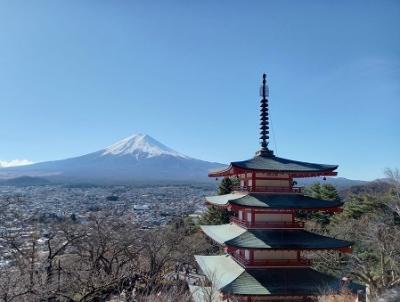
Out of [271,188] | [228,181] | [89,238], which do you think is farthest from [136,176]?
[271,188]

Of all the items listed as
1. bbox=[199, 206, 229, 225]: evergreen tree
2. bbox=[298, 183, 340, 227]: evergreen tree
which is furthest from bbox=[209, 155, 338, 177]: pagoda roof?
bbox=[199, 206, 229, 225]: evergreen tree

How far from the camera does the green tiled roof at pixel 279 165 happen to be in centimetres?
1465

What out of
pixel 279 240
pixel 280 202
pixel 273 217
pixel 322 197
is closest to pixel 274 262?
pixel 279 240

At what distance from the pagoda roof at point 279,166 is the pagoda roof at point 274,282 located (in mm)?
3415

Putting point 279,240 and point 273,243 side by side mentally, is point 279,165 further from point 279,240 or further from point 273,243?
point 273,243

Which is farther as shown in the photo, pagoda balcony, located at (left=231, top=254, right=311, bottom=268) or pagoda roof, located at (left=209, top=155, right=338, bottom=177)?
pagoda roof, located at (left=209, top=155, right=338, bottom=177)

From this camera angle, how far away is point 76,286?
1750cm

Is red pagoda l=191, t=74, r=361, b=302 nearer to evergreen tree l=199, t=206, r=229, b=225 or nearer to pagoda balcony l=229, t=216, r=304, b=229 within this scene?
pagoda balcony l=229, t=216, r=304, b=229

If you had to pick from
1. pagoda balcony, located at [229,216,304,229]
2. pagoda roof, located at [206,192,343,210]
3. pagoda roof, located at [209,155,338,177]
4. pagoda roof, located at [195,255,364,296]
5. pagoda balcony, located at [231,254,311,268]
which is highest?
pagoda roof, located at [209,155,338,177]

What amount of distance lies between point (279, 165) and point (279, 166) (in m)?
0.14

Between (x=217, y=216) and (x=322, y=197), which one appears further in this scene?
(x=217, y=216)

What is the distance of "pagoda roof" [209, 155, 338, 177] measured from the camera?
14.6 m

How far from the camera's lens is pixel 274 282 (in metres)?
13.6

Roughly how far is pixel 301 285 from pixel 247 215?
10.0ft
